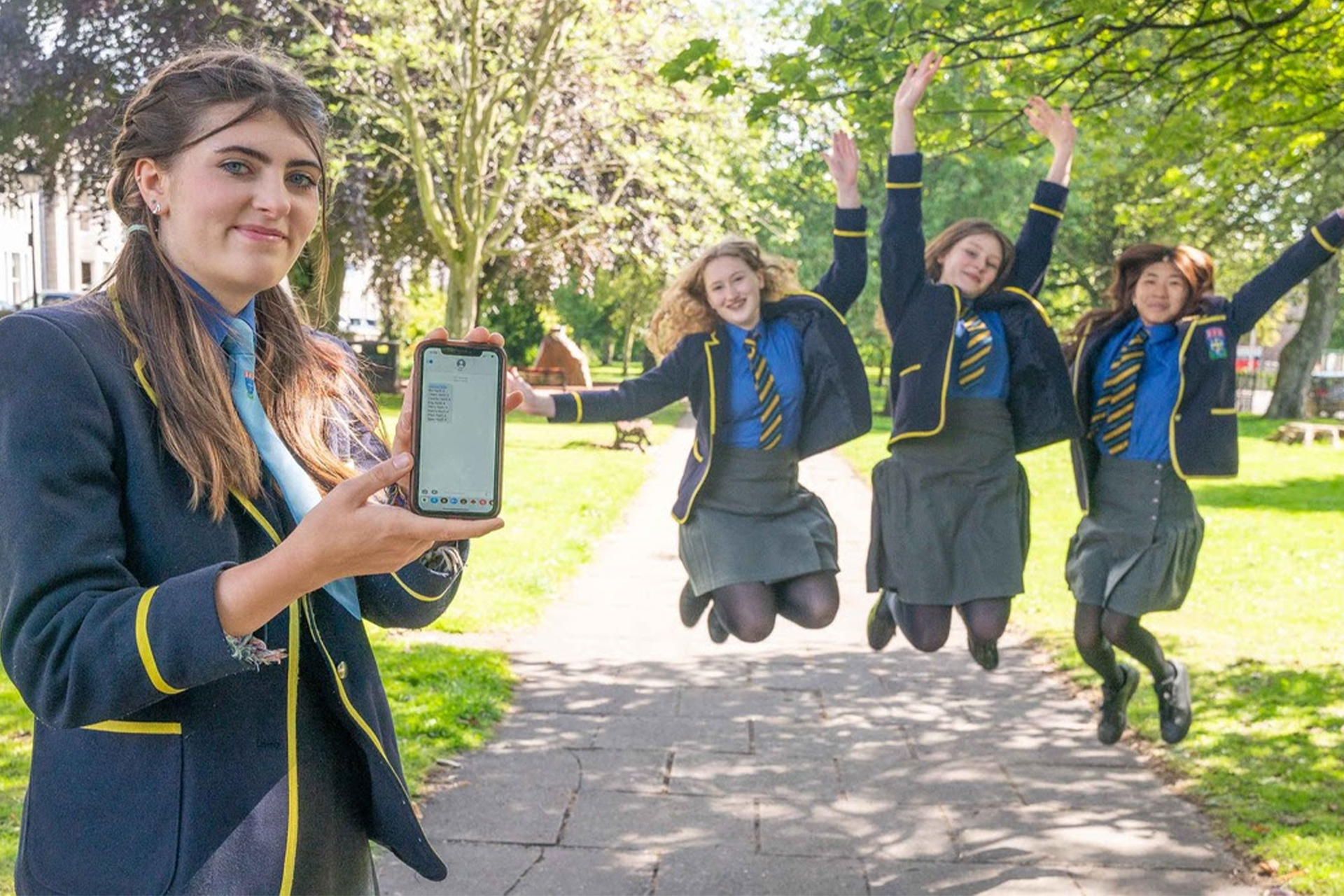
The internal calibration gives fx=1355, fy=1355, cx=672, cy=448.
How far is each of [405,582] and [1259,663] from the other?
8027 mm

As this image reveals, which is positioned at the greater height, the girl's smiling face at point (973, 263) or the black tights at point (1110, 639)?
the girl's smiling face at point (973, 263)

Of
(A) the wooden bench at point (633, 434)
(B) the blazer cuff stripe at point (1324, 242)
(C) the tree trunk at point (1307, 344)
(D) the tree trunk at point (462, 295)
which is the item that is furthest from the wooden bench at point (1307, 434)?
(B) the blazer cuff stripe at point (1324, 242)

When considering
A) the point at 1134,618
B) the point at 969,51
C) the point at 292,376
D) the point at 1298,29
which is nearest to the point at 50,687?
the point at 292,376

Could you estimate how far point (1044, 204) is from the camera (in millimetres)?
5016

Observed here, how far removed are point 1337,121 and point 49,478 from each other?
751 centimetres

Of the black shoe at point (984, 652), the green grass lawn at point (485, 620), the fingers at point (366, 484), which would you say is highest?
the fingers at point (366, 484)

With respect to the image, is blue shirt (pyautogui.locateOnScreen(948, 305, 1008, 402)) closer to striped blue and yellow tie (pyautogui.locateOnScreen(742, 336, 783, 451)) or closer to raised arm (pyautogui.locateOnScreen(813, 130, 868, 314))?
raised arm (pyautogui.locateOnScreen(813, 130, 868, 314))

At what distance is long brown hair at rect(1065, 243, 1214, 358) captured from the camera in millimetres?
5469

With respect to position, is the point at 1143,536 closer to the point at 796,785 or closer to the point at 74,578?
the point at 796,785

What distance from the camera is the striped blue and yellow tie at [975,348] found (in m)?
5.15

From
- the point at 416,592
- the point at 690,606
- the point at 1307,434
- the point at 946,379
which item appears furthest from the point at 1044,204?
the point at 1307,434

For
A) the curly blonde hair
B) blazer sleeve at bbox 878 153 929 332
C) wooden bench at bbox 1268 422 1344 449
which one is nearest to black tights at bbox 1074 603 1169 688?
blazer sleeve at bbox 878 153 929 332

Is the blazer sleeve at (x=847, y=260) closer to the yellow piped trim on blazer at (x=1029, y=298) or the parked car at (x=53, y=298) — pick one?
the yellow piped trim on blazer at (x=1029, y=298)

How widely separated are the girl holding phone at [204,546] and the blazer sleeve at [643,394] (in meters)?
2.77
